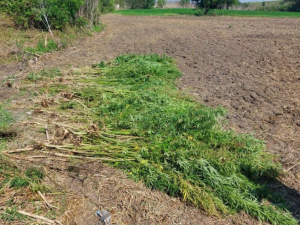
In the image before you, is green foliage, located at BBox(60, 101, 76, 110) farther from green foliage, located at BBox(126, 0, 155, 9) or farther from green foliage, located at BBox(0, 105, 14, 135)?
green foliage, located at BBox(126, 0, 155, 9)

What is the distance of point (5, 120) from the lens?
4516 mm

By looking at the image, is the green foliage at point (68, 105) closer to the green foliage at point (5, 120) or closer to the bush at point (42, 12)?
the green foliage at point (5, 120)

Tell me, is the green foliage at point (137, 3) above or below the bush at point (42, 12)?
above

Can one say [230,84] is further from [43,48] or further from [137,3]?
[137,3]

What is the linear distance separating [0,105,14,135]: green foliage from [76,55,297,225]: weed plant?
1400 millimetres

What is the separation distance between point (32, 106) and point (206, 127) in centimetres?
346

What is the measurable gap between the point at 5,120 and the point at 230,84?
5.00 m

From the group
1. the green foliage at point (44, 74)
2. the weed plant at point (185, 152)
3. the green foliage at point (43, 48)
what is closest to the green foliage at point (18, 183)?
the weed plant at point (185, 152)

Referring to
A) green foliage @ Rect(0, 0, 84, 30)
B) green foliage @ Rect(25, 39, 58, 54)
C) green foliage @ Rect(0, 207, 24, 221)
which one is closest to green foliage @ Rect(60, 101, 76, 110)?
green foliage @ Rect(0, 207, 24, 221)

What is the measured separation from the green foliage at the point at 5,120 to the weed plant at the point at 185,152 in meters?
1.40

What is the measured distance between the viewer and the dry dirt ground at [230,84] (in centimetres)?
300

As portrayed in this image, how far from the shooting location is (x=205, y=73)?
7.27m

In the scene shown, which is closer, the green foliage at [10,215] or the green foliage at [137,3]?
the green foliage at [10,215]

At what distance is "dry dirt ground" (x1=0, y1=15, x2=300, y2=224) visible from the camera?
3002 millimetres
